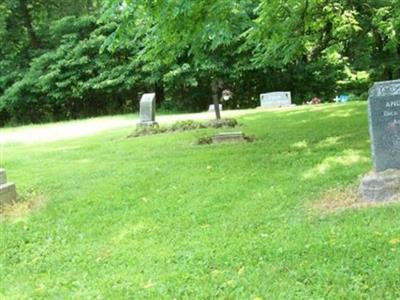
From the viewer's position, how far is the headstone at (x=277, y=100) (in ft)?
76.7

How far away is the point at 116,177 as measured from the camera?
9.14 metres

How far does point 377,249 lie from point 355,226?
2.11 feet

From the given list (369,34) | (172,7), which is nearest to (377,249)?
(172,7)

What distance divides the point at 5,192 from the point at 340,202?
4.35 meters

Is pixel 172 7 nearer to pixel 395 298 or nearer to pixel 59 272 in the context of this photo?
pixel 59 272

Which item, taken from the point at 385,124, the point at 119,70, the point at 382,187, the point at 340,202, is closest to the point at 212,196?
the point at 340,202

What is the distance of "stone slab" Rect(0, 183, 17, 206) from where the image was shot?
7.66 meters

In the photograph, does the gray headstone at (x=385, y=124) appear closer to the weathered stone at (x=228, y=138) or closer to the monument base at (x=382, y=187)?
the monument base at (x=382, y=187)

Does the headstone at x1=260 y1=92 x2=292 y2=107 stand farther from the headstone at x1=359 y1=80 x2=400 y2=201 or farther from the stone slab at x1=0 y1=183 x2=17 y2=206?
the headstone at x1=359 y1=80 x2=400 y2=201

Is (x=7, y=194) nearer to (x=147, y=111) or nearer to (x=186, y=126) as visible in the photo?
(x=186, y=126)

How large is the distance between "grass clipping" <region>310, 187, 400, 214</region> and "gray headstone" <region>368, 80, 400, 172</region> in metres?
0.44

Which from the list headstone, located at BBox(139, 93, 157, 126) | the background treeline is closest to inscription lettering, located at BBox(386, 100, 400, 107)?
headstone, located at BBox(139, 93, 157, 126)

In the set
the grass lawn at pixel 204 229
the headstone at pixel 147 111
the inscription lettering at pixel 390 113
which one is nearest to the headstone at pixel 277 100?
the headstone at pixel 147 111

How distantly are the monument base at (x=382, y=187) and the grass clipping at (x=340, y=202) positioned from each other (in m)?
0.07
